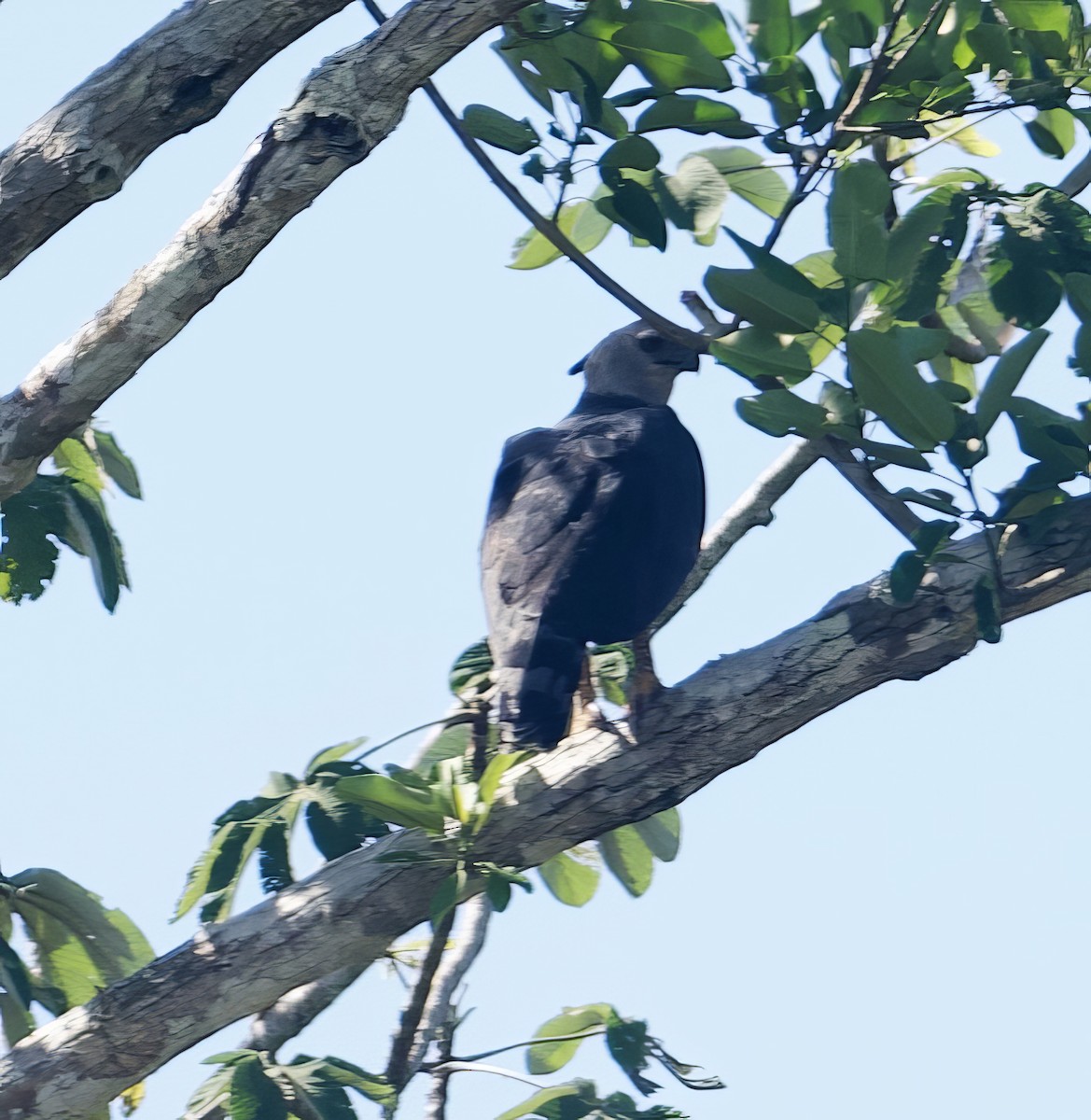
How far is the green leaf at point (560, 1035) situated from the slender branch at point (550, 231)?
1613 millimetres

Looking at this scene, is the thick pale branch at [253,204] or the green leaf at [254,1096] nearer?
the thick pale branch at [253,204]

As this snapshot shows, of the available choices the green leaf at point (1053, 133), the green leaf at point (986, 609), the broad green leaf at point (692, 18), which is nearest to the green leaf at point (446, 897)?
the green leaf at point (986, 609)

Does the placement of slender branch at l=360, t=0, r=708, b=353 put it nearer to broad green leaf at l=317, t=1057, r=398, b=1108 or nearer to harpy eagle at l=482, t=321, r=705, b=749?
harpy eagle at l=482, t=321, r=705, b=749

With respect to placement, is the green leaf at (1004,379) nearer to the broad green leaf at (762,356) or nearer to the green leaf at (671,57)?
the broad green leaf at (762,356)

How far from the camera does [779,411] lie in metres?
2.67

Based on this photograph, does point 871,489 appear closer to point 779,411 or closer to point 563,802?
point 779,411

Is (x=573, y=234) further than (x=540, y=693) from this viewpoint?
Yes

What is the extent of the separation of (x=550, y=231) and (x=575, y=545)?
0.82m

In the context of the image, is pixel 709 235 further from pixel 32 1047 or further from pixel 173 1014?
pixel 32 1047

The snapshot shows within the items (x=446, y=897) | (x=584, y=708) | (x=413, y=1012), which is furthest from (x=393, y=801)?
(x=584, y=708)

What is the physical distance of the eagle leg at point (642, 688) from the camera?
3.04 metres

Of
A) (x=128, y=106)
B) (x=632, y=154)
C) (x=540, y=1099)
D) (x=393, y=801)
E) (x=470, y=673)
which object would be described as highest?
(x=128, y=106)

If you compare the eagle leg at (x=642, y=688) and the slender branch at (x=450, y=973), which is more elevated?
the eagle leg at (x=642, y=688)

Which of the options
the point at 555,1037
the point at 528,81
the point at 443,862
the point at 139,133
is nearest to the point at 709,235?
the point at 528,81
